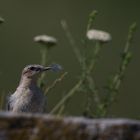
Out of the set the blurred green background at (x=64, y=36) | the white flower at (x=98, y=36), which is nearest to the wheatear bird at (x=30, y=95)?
the white flower at (x=98, y=36)

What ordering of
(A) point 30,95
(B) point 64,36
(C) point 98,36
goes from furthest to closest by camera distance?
(B) point 64,36 < (A) point 30,95 < (C) point 98,36

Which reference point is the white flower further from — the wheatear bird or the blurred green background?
the blurred green background

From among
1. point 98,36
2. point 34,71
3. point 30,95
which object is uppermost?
point 98,36

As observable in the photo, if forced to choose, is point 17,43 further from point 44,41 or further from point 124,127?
point 124,127

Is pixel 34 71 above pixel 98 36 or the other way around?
the other way around

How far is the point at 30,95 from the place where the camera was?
740 cm

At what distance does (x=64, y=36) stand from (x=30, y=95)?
6032 millimetres

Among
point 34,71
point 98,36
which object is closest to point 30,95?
point 34,71

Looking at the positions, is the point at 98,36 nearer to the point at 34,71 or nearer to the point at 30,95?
the point at 30,95

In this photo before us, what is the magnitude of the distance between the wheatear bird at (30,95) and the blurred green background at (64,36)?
9.60 ft

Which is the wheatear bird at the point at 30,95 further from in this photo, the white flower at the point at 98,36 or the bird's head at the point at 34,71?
the white flower at the point at 98,36

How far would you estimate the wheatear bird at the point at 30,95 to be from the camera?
7.23 metres

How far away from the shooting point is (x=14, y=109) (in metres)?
7.28

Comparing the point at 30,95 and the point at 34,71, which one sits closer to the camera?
the point at 30,95
